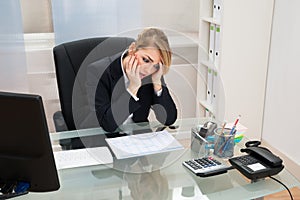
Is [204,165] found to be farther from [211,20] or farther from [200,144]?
[211,20]

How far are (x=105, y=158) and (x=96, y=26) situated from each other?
144 cm

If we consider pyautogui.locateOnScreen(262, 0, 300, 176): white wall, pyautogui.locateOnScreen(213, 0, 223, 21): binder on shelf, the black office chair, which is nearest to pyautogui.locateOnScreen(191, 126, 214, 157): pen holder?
the black office chair

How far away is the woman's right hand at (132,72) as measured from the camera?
155 cm

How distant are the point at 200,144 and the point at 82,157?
0.48 metres

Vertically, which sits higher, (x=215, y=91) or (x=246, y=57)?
(x=246, y=57)

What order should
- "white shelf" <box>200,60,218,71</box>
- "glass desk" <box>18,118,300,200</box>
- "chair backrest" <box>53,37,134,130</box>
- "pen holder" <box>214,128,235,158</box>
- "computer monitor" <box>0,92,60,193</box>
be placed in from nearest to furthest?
"computer monitor" <box>0,92,60,193</box>
"glass desk" <box>18,118,300,200</box>
"pen holder" <box>214,128,235,158</box>
"chair backrest" <box>53,37,134,130</box>
"white shelf" <box>200,60,218,71</box>

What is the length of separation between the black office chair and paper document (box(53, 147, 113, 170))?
0.36m

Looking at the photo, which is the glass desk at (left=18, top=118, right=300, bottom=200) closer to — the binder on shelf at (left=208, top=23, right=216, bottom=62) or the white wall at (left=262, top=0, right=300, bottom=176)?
the white wall at (left=262, top=0, right=300, bottom=176)

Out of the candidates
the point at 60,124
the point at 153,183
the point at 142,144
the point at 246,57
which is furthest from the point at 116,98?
the point at 246,57

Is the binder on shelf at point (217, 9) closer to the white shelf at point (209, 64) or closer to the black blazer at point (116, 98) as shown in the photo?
the white shelf at point (209, 64)

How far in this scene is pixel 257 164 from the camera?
51.5 inches

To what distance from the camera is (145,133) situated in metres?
1.68

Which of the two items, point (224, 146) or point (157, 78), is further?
point (157, 78)

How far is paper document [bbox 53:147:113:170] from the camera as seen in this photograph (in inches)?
56.2
